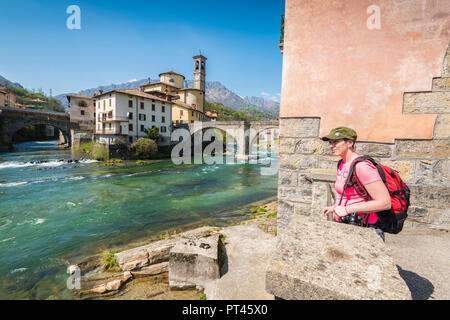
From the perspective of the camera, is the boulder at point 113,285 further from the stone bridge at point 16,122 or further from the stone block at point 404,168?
the stone bridge at point 16,122

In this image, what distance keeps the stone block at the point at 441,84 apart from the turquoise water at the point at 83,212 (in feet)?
25.8

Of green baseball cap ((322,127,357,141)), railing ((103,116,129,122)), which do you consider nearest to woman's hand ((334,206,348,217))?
green baseball cap ((322,127,357,141))

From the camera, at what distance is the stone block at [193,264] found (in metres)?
3.41

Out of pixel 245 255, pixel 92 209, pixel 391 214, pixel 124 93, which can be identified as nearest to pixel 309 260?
pixel 391 214

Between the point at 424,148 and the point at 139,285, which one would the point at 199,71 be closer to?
the point at 139,285

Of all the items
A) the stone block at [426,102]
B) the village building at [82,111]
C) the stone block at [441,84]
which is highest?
the village building at [82,111]

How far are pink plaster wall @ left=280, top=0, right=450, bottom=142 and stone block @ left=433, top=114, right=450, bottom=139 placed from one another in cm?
7

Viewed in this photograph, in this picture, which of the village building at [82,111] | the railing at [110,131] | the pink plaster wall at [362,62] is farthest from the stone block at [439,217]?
the village building at [82,111]

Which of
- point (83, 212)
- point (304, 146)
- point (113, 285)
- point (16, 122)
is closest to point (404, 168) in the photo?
point (304, 146)

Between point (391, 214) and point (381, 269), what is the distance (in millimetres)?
899

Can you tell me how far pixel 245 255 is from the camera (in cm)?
404

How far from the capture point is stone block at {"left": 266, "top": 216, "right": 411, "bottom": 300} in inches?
45.8

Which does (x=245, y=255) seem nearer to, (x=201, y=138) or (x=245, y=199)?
(x=245, y=199)

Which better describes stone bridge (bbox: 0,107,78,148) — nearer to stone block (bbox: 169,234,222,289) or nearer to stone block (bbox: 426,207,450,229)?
stone block (bbox: 169,234,222,289)
